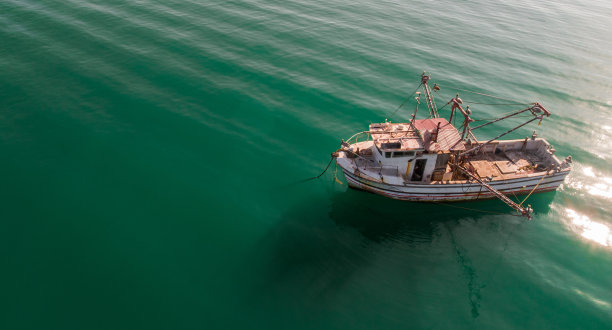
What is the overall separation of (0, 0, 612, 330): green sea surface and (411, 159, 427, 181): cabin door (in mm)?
3056

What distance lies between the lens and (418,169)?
33125 millimetres

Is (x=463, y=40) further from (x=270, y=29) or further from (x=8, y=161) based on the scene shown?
(x=8, y=161)

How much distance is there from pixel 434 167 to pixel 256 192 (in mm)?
17939

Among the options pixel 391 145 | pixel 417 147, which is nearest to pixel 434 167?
pixel 417 147

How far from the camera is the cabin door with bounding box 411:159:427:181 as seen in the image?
32.4 m

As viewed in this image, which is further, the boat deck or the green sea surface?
the boat deck

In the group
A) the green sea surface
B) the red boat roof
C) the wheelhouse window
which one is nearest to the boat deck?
the green sea surface

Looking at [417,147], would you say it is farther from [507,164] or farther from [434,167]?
[507,164]

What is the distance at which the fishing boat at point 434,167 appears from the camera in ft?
104

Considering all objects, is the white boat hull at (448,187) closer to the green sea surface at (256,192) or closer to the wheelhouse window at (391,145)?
the green sea surface at (256,192)

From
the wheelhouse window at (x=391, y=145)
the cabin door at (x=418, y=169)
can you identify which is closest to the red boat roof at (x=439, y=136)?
the cabin door at (x=418, y=169)

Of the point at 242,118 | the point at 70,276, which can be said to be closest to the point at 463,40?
the point at 242,118

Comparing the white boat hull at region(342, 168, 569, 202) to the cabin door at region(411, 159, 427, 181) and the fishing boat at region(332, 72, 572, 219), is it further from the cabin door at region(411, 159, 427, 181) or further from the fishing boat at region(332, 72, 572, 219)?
the cabin door at region(411, 159, 427, 181)

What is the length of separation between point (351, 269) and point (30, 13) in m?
72.4
